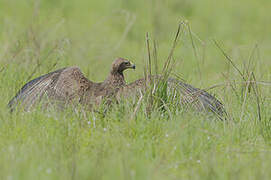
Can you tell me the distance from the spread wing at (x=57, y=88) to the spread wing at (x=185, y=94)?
49 centimetres

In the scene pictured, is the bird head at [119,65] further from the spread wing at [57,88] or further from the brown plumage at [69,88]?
the spread wing at [57,88]

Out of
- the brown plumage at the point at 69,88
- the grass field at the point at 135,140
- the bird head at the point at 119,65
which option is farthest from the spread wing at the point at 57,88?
the bird head at the point at 119,65

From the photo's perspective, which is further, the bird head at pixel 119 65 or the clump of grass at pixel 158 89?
the bird head at pixel 119 65

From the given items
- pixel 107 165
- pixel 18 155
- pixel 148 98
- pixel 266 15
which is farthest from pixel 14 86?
pixel 266 15

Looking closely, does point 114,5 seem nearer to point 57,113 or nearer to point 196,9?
point 196,9

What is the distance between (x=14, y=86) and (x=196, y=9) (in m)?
7.71

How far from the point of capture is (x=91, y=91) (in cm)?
581

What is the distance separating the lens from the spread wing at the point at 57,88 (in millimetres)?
5770

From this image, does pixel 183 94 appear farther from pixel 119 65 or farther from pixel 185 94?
pixel 119 65

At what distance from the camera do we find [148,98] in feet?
17.1

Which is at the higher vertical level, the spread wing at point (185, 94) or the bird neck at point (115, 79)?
the bird neck at point (115, 79)

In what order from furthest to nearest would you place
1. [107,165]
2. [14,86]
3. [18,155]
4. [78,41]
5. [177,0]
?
1. [177,0]
2. [78,41]
3. [14,86]
4. [18,155]
5. [107,165]

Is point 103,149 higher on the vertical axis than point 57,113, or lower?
lower

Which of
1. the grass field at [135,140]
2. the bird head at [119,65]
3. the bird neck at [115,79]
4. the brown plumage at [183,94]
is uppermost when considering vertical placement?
the bird head at [119,65]
